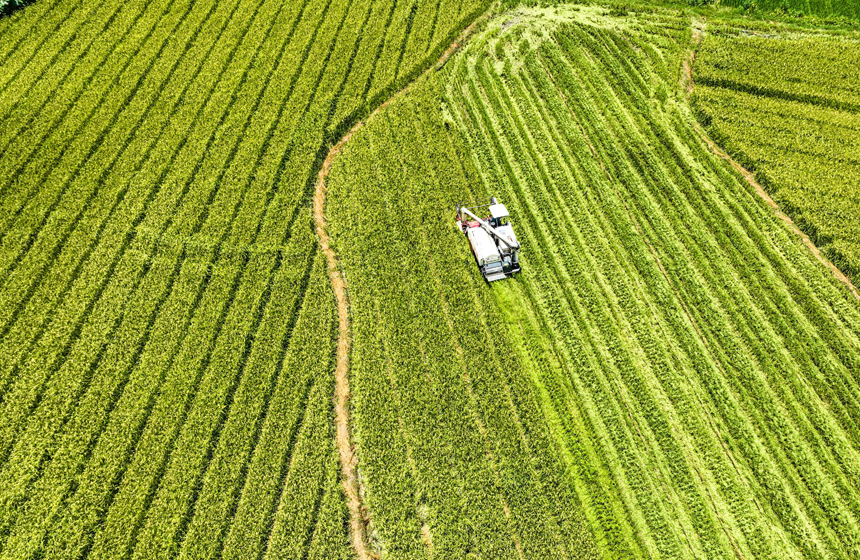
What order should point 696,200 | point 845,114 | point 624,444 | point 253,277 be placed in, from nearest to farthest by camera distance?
1. point 624,444
2. point 253,277
3. point 696,200
4. point 845,114

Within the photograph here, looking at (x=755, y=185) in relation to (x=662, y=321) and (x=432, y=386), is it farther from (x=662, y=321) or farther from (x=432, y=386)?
(x=432, y=386)

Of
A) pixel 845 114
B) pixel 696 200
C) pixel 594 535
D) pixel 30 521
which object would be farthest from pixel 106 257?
pixel 845 114

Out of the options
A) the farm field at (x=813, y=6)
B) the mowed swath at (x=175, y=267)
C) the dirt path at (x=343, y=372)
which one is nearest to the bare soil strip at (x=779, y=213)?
the farm field at (x=813, y=6)

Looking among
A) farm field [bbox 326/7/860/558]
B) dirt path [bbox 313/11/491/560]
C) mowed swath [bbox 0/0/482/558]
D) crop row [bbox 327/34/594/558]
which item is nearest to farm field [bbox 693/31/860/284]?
farm field [bbox 326/7/860/558]

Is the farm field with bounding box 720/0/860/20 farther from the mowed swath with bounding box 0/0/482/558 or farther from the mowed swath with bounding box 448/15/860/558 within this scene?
the mowed swath with bounding box 0/0/482/558

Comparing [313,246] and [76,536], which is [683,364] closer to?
[313,246]
